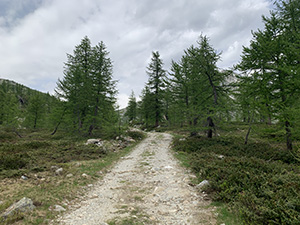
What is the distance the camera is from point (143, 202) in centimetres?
544

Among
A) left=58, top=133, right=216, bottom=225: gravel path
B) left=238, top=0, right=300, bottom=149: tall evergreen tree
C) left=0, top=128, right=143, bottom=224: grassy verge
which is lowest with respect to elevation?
left=58, top=133, right=216, bottom=225: gravel path

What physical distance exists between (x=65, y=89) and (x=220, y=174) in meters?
22.1

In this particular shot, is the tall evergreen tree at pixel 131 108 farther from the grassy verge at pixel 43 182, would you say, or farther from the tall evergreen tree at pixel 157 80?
the grassy verge at pixel 43 182

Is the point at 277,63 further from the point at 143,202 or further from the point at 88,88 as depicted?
the point at 88,88

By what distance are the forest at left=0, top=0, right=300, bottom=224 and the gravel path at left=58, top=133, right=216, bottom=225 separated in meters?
0.91

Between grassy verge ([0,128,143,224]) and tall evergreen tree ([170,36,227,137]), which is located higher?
tall evergreen tree ([170,36,227,137])

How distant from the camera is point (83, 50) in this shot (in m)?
23.4

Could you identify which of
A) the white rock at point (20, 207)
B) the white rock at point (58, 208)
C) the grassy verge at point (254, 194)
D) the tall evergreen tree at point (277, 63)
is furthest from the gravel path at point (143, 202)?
the tall evergreen tree at point (277, 63)

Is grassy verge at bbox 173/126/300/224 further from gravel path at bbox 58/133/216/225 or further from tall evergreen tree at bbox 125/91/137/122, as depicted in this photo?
tall evergreen tree at bbox 125/91/137/122

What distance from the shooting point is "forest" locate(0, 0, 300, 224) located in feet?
16.4

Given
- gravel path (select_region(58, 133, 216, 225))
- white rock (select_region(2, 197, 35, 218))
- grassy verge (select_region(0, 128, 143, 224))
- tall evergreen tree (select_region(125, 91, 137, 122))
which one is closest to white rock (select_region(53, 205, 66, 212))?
grassy verge (select_region(0, 128, 143, 224))

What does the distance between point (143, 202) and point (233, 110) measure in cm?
1277

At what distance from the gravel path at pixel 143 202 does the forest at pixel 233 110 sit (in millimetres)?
911

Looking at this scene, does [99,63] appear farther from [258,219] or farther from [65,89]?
[258,219]
